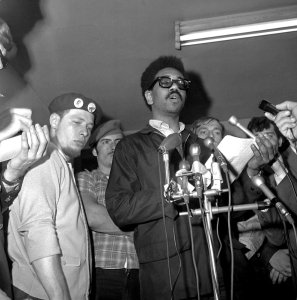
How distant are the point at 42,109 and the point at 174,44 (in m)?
2.31

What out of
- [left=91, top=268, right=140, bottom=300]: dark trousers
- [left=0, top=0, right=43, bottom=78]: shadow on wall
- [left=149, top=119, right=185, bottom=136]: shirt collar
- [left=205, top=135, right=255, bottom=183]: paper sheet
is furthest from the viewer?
[left=0, top=0, right=43, bottom=78]: shadow on wall

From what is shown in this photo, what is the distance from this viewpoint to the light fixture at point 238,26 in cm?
363

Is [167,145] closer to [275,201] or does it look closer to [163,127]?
[275,201]

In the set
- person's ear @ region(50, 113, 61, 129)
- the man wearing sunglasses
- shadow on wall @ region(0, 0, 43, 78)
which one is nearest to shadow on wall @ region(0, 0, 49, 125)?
shadow on wall @ region(0, 0, 43, 78)

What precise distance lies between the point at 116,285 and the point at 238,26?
2.61m

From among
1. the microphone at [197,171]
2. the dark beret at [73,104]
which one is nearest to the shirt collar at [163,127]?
the dark beret at [73,104]

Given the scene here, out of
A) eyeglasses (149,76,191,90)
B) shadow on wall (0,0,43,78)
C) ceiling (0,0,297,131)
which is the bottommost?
eyeglasses (149,76,191,90)

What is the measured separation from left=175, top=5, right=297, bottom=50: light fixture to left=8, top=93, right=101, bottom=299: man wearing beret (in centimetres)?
204

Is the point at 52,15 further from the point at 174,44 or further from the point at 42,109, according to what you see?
the point at 42,109

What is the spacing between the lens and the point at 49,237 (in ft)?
6.47

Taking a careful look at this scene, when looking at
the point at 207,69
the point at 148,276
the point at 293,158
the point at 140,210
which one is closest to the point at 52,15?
the point at 207,69

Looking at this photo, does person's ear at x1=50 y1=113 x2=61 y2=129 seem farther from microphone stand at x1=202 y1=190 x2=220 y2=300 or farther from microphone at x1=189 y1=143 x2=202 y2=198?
microphone stand at x1=202 y1=190 x2=220 y2=300

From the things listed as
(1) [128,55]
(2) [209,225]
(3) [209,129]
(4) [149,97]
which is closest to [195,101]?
(1) [128,55]

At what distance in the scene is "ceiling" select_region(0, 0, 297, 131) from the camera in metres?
3.59
